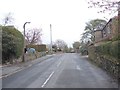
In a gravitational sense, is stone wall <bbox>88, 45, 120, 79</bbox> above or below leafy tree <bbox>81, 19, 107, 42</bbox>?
below

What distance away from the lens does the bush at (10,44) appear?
42791 millimetres

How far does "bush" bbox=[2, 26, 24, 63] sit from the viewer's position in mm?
42791

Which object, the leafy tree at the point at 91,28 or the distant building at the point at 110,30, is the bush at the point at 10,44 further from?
the leafy tree at the point at 91,28

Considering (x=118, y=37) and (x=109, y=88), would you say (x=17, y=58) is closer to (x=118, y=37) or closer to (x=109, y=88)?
(x=118, y=37)

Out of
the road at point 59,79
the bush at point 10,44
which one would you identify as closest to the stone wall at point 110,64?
the road at point 59,79

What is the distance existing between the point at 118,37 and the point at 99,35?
200 feet

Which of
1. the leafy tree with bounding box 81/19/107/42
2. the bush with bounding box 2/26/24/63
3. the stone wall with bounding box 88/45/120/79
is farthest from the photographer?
the leafy tree with bounding box 81/19/107/42

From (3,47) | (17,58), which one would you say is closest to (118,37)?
(3,47)

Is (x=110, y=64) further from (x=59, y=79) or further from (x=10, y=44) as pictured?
(x=10, y=44)

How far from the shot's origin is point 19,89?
54.0 ft

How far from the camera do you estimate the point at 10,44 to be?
43.2 m

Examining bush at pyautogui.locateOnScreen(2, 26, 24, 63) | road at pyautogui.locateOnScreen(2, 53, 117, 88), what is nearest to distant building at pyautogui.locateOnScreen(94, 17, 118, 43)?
road at pyautogui.locateOnScreen(2, 53, 117, 88)

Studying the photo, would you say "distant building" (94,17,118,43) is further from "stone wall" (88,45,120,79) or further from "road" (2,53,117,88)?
"road" (2,53,117,88)

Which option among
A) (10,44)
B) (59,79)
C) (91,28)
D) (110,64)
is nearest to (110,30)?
(10,44)
